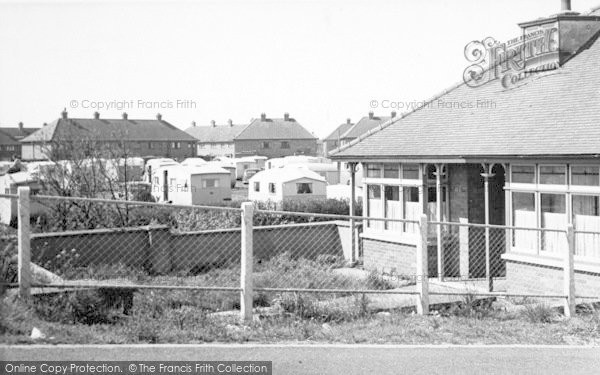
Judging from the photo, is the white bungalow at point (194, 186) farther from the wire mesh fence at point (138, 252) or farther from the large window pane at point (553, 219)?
the large window pane at point (553, 219)

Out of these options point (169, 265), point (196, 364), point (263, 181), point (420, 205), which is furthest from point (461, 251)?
point (263, 181)

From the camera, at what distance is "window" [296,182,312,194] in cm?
3594

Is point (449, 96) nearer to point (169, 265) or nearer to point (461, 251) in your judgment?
point (461, 251)

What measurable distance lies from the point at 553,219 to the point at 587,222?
0.79 m

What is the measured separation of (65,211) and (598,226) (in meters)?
16.3

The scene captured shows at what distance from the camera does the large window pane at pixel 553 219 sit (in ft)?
44.6

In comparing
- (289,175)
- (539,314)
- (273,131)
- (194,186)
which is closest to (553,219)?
(539,314)

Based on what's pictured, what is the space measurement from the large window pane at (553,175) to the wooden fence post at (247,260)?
815cm

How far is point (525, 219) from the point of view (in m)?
14.4

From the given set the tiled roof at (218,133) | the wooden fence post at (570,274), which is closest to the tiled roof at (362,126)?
the tiled roof at (218,133)

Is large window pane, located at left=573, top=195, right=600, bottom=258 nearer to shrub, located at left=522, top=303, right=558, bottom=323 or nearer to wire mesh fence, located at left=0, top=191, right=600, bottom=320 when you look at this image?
wire mesh fence, located at left=0, top=191, right=600, bottom=320

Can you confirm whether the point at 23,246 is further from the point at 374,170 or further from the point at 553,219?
the point at 374,170

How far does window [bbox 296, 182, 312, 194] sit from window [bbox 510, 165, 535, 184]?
21.8 metres

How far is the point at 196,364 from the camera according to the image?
19.3ft
